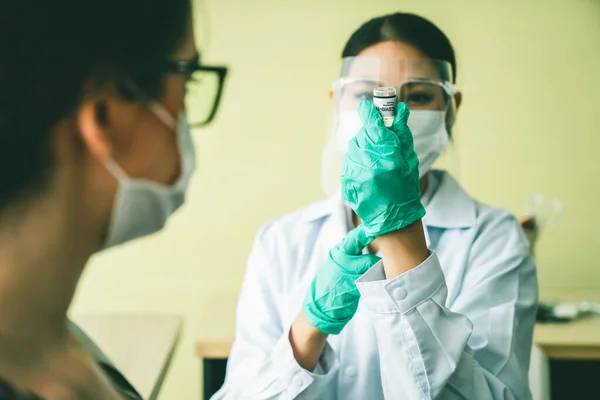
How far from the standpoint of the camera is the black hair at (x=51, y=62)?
46 centimetres

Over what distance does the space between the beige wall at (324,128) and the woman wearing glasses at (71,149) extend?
58.8 inches

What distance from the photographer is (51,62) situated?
474 millimetres

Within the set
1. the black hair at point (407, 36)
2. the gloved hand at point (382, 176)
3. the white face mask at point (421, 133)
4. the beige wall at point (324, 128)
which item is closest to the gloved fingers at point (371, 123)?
the gloved hand at point (382, 176)

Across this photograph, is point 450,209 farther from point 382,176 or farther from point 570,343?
point 570,343

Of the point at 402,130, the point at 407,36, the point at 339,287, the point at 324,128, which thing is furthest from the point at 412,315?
the point at 324,128

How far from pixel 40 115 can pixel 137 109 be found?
0.10 meters

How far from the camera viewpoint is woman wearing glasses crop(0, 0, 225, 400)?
1.56ft

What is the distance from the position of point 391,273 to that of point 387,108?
278 mm

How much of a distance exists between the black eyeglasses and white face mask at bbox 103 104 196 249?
3cm

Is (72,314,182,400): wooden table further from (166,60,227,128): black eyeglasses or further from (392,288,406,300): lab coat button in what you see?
(166,60,227,128): black eyeglasses

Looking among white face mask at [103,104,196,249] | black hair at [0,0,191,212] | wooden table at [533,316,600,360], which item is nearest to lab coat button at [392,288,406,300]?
white face mask at [103,104,196,249]

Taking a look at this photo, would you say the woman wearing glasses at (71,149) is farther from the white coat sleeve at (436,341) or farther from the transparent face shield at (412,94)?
the transparent face shield at (412,94)

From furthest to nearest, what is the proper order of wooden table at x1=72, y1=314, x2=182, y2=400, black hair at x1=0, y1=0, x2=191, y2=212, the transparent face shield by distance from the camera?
wooden table at x1=72, y1=314, x2=182, y2=400 → the transparent face shield → black hair at x1=0, y1=0, x2=191, y2=212

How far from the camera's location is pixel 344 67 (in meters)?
1.21
